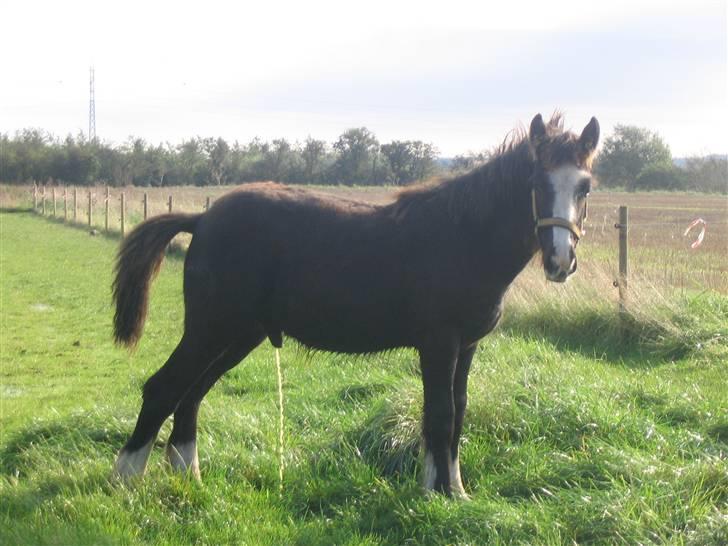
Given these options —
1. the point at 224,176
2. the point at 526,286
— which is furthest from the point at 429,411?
the point at 224,176

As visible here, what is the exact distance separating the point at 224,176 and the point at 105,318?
17.1 m

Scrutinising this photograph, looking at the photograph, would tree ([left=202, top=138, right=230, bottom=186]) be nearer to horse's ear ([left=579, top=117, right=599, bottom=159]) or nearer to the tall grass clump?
the tall grass clump

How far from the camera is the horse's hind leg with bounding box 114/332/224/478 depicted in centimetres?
470

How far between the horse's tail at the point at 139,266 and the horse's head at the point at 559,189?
2271 mm

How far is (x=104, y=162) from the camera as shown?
48500 mm

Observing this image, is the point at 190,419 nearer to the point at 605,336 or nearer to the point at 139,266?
the point at 139,266

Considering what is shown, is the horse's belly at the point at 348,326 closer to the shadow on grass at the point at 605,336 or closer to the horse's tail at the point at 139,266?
the horse's tail at the point at 139,266

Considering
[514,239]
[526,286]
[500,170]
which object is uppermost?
[500,170]

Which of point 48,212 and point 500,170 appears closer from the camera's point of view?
point 500,170

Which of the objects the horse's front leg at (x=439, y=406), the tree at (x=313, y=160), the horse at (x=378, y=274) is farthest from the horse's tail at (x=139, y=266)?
the tree at (x=313, y=160)

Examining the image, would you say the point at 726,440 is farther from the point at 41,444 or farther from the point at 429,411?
the point at 41,444

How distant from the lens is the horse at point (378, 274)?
4.38m

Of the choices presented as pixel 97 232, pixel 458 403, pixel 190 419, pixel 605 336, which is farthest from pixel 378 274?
pixel 97 232

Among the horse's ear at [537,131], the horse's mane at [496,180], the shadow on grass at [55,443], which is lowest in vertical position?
the shadow on grass at [55,443]
